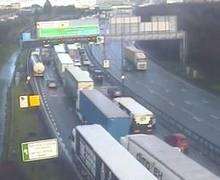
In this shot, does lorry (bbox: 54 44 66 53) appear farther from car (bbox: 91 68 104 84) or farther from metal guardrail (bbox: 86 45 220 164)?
metal guardrail (bbox: 86 45 220 164)

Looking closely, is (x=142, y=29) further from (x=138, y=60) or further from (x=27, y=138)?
(x=27, y=138)

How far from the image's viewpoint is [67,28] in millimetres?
62750

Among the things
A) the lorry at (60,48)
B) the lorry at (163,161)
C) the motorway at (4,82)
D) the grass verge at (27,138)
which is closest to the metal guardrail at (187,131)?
the lorry at (163,161)

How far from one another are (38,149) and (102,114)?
20.5 ft

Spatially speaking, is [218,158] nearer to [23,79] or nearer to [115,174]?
[115,174]

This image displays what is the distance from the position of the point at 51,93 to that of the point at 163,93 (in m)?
8.69

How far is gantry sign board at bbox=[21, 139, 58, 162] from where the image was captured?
21.3 m

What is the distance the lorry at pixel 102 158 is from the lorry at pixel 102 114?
6.44 ft

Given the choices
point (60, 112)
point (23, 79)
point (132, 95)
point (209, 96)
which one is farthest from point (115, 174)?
point (23, 79)

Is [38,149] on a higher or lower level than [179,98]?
higher

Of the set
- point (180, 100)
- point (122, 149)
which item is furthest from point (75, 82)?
point (122, 149)

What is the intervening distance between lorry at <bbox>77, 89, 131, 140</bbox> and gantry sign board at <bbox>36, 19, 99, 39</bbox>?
1121 inches

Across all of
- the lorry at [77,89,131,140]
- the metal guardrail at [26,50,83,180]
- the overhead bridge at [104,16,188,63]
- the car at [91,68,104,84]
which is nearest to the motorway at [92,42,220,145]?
the car at [91,68,104,84]

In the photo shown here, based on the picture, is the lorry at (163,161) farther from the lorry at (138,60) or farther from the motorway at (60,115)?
the lorry at (138,60)
